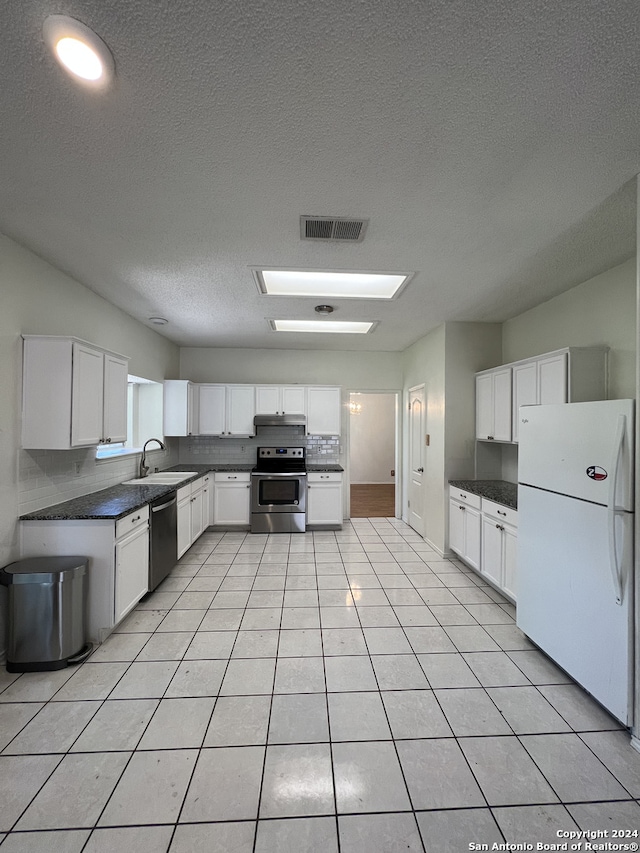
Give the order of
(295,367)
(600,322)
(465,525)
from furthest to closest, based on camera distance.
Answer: (295,367) → (465,525) → (600,322)

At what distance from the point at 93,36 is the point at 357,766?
286 cm

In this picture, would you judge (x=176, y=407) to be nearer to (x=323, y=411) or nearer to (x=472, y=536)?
(x=323, y=411)

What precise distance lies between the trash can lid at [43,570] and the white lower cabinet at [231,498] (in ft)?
8.93

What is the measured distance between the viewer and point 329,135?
151 cm

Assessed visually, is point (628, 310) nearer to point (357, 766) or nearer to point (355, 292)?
point (355, 292)

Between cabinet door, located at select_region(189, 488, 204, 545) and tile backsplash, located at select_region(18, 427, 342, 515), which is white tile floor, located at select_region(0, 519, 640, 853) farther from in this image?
cabinet door, located at select_region(189, 488, 204, 545)

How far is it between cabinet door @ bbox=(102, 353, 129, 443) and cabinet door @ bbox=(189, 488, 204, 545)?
56.3 inches

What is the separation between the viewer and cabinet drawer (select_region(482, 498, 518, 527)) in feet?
9.70

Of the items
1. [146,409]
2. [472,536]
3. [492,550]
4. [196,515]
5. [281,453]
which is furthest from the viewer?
[281,453]

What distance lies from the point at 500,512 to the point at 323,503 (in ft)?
8.68

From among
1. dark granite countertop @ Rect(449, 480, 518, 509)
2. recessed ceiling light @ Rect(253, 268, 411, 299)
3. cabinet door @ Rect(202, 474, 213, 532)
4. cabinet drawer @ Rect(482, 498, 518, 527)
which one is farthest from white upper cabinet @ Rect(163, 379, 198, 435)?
cabinet drawer @ Rect(482, 498, 518, 527)

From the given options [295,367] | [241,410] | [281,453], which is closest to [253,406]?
[241,410]

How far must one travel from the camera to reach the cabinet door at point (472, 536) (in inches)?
139

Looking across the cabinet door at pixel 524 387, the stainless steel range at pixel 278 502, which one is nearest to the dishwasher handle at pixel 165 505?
the stainless steel range at pixel 278 502
